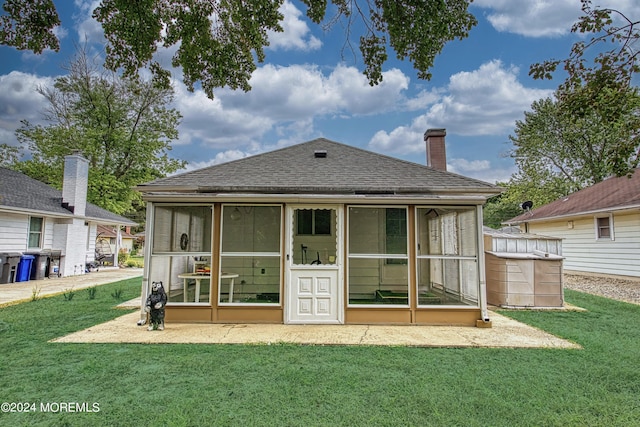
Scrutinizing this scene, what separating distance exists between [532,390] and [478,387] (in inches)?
20.2

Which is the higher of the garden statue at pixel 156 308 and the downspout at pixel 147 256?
the downspout at pixel 147 256

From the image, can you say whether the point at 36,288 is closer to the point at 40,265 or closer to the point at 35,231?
the point at 40,265

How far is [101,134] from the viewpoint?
2061 centimetres

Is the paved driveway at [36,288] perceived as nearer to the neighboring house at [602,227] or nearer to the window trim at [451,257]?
the window trim at [451,257]

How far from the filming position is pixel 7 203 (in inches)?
420

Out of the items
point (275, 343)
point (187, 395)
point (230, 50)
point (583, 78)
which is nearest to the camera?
point (187, 395)

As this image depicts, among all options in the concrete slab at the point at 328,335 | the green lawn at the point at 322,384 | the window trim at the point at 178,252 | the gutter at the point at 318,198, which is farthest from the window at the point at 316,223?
the green lawn at the point at 322,384

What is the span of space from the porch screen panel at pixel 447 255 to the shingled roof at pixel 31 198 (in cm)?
1259

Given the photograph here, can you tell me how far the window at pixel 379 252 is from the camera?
6023mm

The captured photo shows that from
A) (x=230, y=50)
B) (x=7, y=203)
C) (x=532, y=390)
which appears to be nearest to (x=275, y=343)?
(x=532, y=390)

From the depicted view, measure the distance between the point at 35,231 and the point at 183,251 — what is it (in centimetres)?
1014

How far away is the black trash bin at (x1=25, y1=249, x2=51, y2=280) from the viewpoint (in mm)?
12005

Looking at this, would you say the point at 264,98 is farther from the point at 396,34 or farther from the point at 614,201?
the point at 614,201

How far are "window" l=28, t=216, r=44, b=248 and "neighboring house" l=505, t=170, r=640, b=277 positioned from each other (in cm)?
1825
